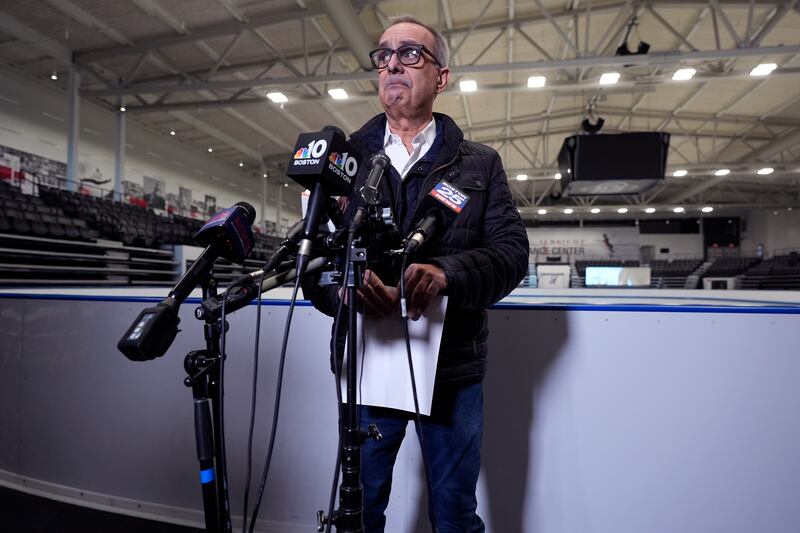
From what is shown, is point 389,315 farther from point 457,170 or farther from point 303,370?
point 303,370

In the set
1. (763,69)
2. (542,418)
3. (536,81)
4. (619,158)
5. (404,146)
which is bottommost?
(542,418)

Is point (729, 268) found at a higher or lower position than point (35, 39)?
lower

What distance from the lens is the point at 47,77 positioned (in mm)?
8930

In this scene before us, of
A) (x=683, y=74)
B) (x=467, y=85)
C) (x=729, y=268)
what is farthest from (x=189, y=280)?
(x=729, y=268)

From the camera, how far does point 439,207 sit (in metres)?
0.77

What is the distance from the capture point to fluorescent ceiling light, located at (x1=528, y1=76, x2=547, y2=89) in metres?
7.68

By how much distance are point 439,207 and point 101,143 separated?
473 inches

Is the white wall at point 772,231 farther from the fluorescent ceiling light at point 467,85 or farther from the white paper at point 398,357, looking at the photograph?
the white paper at point 398,357

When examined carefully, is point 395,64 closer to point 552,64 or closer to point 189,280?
point 189,280

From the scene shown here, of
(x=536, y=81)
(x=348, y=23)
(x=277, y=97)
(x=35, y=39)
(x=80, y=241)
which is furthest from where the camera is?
(x=277, y=97)

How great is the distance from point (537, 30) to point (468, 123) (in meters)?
3.82

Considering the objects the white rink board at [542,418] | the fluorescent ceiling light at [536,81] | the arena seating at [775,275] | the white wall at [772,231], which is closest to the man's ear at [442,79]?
the white rink board at [542,418]

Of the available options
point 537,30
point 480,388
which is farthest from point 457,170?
point 537,30

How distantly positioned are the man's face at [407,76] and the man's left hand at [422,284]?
15.1 inches
